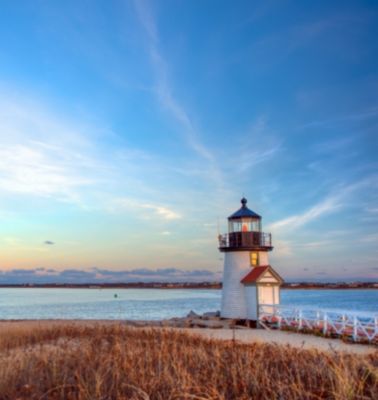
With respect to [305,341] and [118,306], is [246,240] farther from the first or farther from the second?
[118,306]

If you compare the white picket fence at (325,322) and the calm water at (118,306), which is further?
the calm water at (118,306)

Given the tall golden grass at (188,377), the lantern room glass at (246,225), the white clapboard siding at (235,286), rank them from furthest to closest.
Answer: the lantern room glass at (246,225) → the white clapboard siding at (235,286) → the tall golden grass at (188,377)

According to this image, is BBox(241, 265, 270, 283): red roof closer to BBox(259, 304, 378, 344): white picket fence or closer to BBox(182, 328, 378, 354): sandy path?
BBox(259, 304, 378, 344): white picket fence

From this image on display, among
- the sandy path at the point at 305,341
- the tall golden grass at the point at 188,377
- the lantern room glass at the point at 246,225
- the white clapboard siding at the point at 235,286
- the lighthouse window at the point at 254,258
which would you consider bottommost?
the sandy path at the point at 305,341

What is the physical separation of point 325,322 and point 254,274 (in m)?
5.95

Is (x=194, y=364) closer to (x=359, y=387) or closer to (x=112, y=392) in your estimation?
(x=112, y=392)

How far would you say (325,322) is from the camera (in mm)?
17812

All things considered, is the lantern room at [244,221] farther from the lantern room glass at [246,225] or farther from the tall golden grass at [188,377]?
the tall golden grass at [188,377]

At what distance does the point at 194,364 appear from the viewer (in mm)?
6445

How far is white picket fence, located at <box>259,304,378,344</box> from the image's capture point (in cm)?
1570

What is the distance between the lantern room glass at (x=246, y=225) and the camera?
24.5 metres

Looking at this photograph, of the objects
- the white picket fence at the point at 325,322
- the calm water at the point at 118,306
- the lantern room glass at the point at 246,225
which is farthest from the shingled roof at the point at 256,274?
the calm water at the point at 118,306

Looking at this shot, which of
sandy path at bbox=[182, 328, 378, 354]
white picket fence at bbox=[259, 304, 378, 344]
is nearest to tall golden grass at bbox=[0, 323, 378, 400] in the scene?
sandy path at bbox=[182, 328, 378, 354]

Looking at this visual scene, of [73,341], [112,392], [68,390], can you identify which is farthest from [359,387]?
[73,341]
